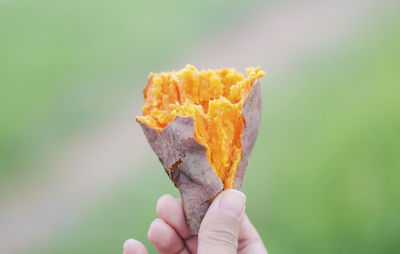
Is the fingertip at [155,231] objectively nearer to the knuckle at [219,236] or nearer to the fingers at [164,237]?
the fingers at [164,237]

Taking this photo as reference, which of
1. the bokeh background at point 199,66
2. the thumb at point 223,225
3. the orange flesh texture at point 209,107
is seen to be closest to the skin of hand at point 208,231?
the thumb at point 223,225

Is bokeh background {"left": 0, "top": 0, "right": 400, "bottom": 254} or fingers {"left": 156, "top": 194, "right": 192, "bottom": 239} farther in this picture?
bokeh background {"left": 0, "top": 0, "right": 400, "bottom": 254}

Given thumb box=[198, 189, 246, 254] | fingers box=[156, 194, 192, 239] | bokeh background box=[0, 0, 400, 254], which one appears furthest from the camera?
bokeh background box=[0, 0, 400, 254]

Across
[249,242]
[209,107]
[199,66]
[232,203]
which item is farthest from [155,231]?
[199,66]

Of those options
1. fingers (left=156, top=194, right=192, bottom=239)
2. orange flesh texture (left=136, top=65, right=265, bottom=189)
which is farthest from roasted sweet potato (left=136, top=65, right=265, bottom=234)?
fingers (left=156, top=194, right=192, bottom=239)

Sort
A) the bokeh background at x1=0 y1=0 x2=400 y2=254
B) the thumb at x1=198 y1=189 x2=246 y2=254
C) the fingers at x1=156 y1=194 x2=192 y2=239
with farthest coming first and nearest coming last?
the bokeh background at x1=0 y1=0 x2=400 y2=254, the fingers at x1=156 y1=194 x2=192 y2=239, the thumb at x1=198 y1=189 x2=246 y2=254

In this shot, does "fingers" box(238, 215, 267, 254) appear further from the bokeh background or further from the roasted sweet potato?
the bokeh background

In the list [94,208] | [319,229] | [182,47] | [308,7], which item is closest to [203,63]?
[182,47]

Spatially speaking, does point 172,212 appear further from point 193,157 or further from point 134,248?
point 193,157
